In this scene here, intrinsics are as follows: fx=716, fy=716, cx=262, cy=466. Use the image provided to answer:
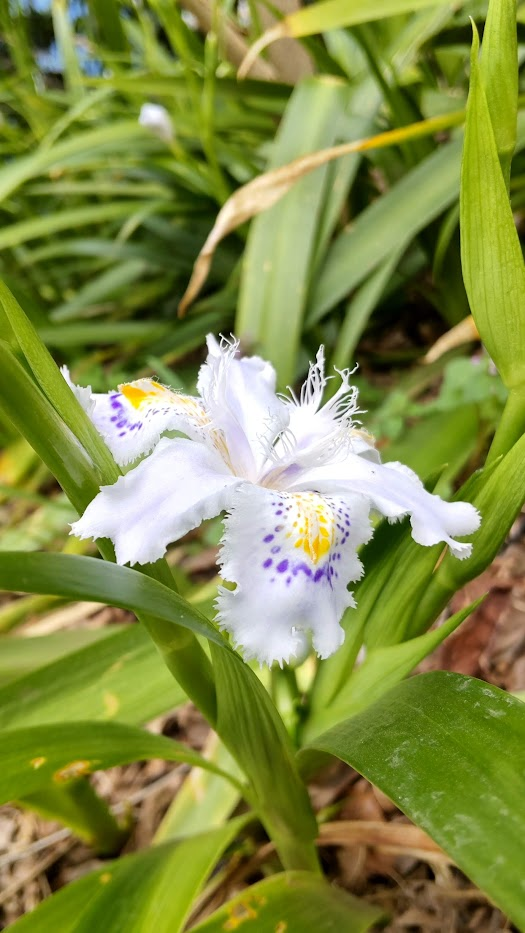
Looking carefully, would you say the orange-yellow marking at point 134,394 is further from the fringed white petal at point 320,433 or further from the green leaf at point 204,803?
the green leaf at point 204,803

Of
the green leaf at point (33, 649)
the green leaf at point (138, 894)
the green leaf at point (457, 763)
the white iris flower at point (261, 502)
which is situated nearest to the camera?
the green leaf at point (457, 763)

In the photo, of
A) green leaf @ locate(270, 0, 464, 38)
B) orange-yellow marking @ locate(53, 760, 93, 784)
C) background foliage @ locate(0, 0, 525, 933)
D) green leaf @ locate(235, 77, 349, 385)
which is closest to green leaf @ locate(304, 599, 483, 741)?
background foliage @ locate(0, 0, 525, 933)

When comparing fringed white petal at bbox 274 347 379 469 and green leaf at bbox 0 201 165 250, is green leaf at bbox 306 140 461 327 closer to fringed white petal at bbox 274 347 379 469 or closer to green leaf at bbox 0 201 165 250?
green leaf at bbox 0 201 165 250

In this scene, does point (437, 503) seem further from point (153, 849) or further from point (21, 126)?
point (21, 126)

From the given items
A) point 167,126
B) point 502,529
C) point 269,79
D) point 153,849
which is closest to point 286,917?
point 153,849

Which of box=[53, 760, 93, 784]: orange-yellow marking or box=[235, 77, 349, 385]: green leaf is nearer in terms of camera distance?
box=[53, 760, 93, 784]: orange-yellow marking

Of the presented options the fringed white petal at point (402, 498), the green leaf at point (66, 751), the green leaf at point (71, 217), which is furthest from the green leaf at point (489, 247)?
the green leaf at point (71, 217)
